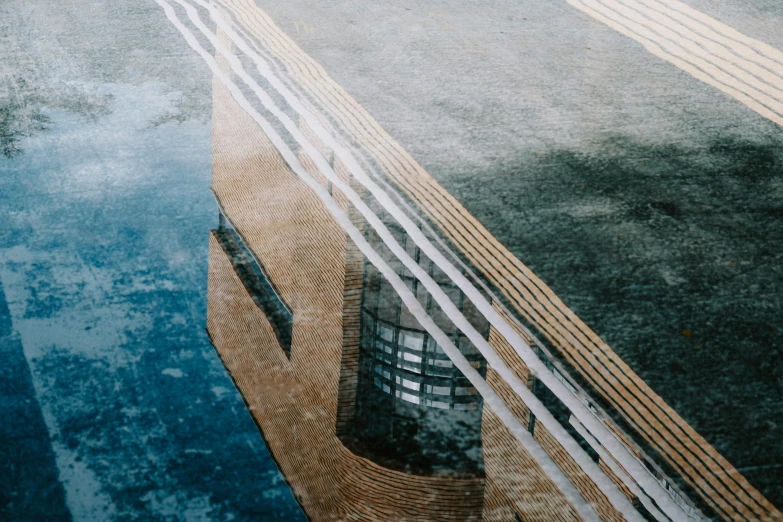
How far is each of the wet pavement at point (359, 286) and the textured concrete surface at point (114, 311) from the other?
15 mm

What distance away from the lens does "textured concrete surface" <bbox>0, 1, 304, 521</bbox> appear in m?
3.75

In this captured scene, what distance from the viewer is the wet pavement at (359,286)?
12.7 ft

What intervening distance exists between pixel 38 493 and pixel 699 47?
27.3ft

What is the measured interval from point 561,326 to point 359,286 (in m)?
1.07

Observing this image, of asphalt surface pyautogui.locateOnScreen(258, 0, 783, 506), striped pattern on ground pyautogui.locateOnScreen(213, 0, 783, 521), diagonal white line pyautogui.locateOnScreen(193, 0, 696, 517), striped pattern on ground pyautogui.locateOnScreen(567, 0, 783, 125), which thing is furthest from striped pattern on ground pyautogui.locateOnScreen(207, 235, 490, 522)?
striped pattern on ground pyautogui.locateOnScreen(567, 0, 783, 125)

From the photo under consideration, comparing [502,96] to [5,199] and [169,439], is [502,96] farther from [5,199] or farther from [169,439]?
[169,439]

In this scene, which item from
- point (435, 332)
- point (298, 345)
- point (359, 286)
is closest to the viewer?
point (298, 345)

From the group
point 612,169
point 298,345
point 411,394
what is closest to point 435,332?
point 411,394

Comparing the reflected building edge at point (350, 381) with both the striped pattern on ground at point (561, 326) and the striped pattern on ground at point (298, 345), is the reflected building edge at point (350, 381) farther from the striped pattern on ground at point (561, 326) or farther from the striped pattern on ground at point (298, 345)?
the striped pattern on ground at point (561, 326)

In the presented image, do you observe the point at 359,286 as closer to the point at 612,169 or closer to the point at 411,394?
the point at 411,394

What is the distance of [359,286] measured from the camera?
525 cm

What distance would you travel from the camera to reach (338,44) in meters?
9.62

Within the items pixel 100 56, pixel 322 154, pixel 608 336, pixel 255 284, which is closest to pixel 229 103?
pixel 322 154

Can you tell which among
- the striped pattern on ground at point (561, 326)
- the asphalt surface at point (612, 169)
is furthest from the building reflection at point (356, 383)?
the asphalt surface at point (612, 169)
